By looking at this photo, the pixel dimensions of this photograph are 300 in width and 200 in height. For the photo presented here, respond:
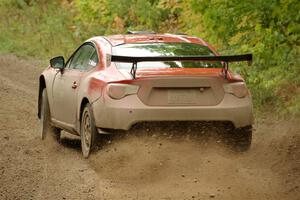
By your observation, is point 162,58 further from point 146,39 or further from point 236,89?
point 146,39

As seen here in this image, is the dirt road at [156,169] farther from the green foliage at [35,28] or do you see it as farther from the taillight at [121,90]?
the green foliage at [35,28]

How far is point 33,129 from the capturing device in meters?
11.6

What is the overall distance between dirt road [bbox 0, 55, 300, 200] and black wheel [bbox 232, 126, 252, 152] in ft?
0.33

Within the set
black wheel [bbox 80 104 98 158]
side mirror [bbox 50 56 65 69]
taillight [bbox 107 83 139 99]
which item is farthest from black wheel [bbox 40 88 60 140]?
taillight [bbox 107 83 139 99]

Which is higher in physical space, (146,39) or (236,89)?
(146,39)

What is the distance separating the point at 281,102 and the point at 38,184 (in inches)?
242

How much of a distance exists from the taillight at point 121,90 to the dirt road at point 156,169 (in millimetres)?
457

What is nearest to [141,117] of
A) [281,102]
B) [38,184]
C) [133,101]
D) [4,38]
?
[133,101]

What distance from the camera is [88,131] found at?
857 cm

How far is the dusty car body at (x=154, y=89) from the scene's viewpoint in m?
7.89

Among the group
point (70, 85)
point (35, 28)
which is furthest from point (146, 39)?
point (35, 28)

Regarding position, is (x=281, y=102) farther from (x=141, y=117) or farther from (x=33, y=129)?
(x=141, y=117)

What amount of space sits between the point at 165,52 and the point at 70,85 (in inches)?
53.2

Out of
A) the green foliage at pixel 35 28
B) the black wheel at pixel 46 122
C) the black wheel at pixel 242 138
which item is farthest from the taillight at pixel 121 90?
the green foliage at pixel 35 28
